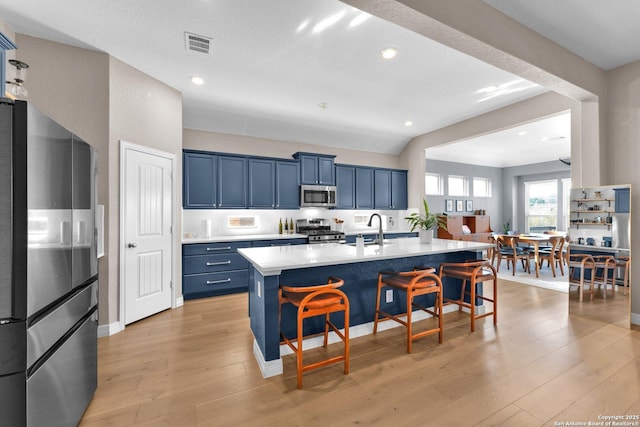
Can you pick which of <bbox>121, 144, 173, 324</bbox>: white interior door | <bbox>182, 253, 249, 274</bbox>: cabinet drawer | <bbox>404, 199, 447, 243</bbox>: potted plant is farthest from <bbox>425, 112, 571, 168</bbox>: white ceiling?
<bbox>121, 144, 173, 324</bbox>: white interior door

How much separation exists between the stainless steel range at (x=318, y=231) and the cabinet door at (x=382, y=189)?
1.34 meters

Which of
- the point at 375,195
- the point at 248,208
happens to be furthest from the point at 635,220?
the point at 248,208

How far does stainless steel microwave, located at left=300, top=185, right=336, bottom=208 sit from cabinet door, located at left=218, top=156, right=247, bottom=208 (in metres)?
1.13

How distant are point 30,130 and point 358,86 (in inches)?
139

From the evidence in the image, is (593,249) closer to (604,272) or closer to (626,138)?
(604,272)

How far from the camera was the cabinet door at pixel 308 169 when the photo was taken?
5.64 metres

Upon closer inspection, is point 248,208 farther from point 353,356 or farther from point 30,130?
point 30,130

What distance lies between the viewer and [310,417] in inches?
70.9

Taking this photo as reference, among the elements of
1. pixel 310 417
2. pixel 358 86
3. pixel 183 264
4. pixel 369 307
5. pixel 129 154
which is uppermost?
pixel 358 86

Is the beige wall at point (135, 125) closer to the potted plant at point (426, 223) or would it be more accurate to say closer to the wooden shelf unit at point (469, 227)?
the potted plant at point (426, 223)

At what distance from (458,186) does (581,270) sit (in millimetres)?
6006

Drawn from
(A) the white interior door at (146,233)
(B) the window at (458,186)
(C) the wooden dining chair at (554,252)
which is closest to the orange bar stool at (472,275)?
(A) the white interior door at (146,233)

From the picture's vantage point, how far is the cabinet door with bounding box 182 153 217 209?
4672 millimetres

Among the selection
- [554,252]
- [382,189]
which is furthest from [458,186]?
[382,189]
